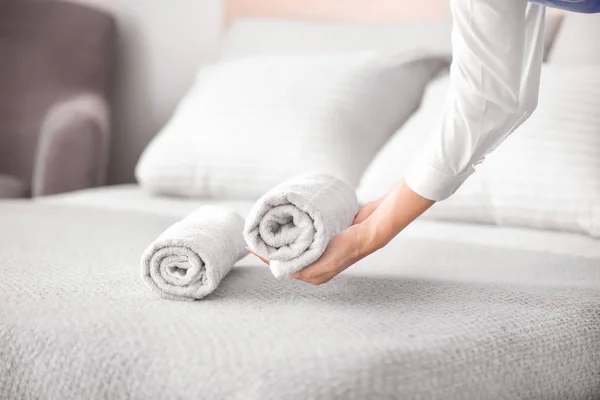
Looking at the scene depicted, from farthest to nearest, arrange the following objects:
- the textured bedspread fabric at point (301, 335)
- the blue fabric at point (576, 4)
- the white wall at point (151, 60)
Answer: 1. the white wall at point (151, 60)
2. the blue fabric at point (576, 4)
3. the textured bedspread fabric at point (301, 335)

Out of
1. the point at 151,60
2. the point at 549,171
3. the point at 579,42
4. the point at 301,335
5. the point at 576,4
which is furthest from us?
the point at 151,60

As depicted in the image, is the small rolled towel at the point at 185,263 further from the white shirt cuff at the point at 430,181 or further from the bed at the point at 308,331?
the white shirt cuff at the point at 430,181

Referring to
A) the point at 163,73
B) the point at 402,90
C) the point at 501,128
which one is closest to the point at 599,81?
the point at 402,90

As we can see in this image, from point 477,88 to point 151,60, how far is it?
1993mm

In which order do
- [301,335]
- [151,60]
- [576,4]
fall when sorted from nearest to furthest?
[301,335], [576,4], [151,60]

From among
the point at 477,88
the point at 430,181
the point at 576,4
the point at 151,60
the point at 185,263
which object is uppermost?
the point at 576,4

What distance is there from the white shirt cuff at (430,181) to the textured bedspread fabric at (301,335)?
0.42 feet

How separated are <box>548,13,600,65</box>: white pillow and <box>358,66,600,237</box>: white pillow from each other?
0.17m

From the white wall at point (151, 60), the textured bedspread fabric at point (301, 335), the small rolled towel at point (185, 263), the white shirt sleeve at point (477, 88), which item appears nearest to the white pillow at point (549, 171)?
the textured bedspread fabric at point (301, 335)

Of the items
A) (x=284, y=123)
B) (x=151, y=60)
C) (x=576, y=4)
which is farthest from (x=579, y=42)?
(x=151, y=60)

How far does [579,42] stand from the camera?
71.1 inches

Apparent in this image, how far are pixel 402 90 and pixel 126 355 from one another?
1345 millimetres

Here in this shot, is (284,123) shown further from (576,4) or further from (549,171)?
(576,4)

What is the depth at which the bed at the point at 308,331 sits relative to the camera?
72 cm
